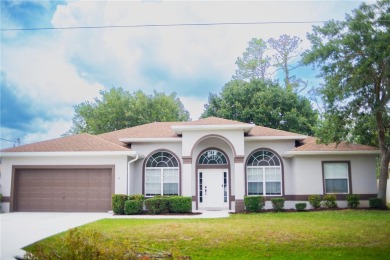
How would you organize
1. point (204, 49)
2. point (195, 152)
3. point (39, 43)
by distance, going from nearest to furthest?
point (39, 43)
point (195, 152)
point (204, 49)

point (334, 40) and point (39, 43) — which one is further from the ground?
point (334, 40)

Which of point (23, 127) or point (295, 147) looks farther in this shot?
point (295, 147)

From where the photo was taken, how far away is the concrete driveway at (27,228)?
9.99m

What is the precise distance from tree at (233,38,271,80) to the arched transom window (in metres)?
20.1

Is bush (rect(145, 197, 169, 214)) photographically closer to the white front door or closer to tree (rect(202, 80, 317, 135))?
the white front door

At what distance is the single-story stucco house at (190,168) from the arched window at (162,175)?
53 mm

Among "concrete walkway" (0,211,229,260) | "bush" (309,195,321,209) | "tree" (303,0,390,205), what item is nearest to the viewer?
"concrete walkway" (0,211,229,260)

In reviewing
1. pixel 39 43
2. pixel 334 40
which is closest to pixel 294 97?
pixel 334 40

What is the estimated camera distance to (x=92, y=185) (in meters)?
19.3

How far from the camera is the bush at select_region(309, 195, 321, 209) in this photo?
19.3 meters

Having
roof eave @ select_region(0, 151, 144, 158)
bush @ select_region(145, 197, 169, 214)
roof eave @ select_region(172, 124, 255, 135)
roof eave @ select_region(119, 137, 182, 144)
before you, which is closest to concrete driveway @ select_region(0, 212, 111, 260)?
bush @ select_region(145, 197, 169, 214)

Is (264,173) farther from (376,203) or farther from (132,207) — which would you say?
(132,207)

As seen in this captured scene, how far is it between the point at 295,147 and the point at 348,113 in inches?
130

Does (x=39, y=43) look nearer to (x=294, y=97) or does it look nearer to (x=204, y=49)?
(x=204, y=49)
